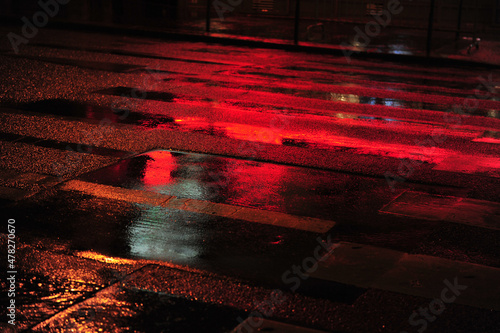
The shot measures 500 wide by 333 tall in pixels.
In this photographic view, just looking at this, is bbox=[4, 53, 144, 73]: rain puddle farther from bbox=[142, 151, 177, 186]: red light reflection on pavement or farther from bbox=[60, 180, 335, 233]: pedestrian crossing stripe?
bbox=[60, 180, 335, 233]: pedestrian crossing stripe

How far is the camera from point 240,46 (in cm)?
1827

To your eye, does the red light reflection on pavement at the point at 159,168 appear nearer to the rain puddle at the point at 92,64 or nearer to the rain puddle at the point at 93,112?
the rain puddle at the point at 93,112

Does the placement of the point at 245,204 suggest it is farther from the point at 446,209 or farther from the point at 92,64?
the point at 92,64

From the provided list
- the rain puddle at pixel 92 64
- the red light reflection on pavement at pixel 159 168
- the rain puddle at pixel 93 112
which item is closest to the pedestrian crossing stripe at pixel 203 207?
the red light reflection on pavement at pixel 159 168

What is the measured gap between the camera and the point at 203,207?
6.26 metres

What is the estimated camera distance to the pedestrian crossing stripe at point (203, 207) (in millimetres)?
5910

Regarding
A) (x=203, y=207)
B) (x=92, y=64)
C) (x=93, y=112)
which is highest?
(x=92, y=64)

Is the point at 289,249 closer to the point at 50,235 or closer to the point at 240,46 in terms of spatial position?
the point at 50,235

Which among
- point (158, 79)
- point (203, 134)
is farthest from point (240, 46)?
point (203, 134)

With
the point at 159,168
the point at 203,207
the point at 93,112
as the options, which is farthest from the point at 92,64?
the point at 203,207

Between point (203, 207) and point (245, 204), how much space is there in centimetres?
39

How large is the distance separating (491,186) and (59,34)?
13969 mm

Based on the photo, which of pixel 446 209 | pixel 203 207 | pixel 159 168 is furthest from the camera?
pixel 159 168

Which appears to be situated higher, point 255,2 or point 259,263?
point 255,2
